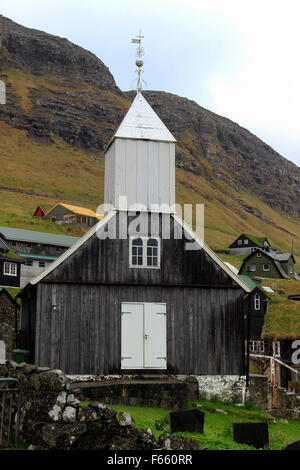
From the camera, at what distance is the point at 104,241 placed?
23.0 m

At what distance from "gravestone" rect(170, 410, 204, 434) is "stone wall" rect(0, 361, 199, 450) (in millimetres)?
2946

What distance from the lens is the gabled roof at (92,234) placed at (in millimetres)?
22312

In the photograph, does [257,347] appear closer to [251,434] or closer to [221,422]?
[221,422]

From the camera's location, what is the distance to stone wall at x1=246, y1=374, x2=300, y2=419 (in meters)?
23.4

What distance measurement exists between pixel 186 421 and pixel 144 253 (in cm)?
972

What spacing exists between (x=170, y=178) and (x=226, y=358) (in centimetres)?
781

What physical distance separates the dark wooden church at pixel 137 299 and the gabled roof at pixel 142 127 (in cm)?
98

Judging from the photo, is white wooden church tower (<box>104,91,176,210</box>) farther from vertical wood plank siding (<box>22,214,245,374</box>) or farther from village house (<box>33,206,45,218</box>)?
village house (<box>33,206,45,218</box>)

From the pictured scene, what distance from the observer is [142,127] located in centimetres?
2553

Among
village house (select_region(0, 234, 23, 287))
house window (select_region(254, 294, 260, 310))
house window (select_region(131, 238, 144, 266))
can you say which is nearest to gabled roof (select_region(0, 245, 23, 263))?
village house (select_region(0, 234, 23, 287))

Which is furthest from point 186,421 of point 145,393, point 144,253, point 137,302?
point 144,253

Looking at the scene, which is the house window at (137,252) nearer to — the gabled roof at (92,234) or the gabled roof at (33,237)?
the gabled roof at (92,234)
